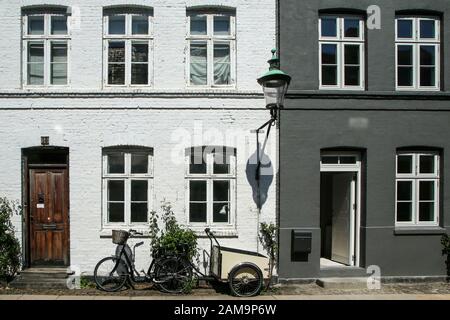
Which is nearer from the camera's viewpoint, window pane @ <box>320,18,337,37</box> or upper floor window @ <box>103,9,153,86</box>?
upper floor window @ <box>103,9,153,86</box>

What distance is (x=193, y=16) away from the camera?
9258 mm

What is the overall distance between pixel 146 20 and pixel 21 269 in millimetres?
6137

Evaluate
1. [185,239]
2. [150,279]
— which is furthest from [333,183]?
[150,279]

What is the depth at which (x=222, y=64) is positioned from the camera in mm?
9352

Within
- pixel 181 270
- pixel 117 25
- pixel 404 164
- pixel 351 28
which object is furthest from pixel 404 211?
pixel 117 25

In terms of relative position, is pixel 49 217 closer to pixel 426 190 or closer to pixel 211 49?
pixel 211 49

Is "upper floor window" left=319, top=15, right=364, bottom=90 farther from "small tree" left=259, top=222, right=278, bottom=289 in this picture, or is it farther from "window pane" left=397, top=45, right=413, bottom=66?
"small tree" left=259, top=222, right=278, bottom=289

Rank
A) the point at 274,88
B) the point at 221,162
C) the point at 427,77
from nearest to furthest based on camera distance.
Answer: the point at 274,88, the point at 221,162, the point at 427,77

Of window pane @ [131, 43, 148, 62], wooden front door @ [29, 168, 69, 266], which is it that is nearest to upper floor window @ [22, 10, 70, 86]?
window pane @ [131, 43, 148, 62]

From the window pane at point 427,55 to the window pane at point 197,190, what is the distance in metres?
5.90

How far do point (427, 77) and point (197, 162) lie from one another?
19.0 feet

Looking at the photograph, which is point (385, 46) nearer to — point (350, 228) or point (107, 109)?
point (350, 228)

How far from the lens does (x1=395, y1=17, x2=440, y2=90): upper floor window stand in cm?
952

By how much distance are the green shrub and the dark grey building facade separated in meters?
2.04
